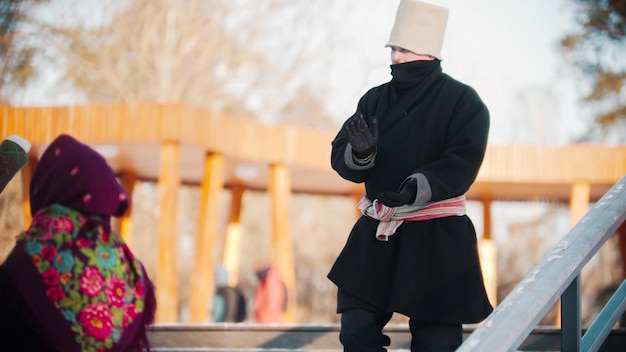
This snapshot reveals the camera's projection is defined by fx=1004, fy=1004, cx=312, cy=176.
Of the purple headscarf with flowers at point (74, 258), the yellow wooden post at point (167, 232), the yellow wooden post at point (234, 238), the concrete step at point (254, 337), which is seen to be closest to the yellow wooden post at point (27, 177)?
the yellow wooden post at point (167, 232)

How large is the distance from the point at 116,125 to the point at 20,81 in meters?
6.70

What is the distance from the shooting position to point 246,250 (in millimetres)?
30656

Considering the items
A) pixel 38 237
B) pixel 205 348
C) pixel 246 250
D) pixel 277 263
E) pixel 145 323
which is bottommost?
pixel 246 250

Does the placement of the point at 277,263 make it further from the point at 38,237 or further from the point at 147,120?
the point at 38,237

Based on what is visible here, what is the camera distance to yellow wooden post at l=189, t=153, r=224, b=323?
13.0 m

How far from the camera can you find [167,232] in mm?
12367

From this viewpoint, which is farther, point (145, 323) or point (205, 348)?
point (205, 348)

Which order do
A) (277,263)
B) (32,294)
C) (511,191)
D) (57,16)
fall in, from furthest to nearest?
1. (57,16)
2. (511,191)
3. (277,263)
4. (32,294)

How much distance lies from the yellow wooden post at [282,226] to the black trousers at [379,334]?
410 inches

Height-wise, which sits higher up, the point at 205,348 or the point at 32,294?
the point at 32,294

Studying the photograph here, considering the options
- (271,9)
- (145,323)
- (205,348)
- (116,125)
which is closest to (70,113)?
(116,125)

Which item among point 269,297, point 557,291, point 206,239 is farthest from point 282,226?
point 557,291

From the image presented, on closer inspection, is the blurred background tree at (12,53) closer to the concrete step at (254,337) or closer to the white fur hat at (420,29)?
the concrete step at (254,337)

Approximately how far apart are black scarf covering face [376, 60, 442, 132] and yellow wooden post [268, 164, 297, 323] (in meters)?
10.4
